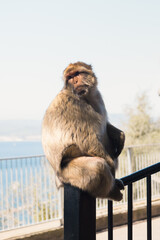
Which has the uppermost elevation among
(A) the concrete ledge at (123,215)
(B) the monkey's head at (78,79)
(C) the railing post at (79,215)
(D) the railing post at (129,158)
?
(B) the monkey's head at (78,79)

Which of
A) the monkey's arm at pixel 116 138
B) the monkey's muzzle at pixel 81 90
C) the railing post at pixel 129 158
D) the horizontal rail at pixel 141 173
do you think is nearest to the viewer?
the horizontal rail at pixel 141 173

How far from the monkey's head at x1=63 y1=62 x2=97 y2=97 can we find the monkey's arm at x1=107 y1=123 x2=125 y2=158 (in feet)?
1.29

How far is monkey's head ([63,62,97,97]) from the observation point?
2.62 meters

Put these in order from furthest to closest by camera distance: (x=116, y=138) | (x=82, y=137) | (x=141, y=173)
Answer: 1. (x=116, y=138)
2. (x=82, y=137)
3. (x=141, y=173)

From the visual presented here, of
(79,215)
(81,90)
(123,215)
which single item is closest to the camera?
(79,215)

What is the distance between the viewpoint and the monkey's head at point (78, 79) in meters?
2.62

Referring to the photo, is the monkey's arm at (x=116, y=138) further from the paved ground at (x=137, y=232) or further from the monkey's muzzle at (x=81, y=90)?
the paved ground at (x=137, y=232)

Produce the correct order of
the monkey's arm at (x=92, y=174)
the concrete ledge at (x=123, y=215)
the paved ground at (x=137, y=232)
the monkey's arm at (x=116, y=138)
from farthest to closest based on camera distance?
the concrete ledge at (x=123, y=215), the paved ground at (x=137, y=232), the monkey's arm at (x=116, y=138), the monkey's arm at (x=92, y=174)

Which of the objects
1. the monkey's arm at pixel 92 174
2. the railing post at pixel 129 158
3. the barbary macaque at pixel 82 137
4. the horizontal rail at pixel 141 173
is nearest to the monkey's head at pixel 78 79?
the barbary macaque at pixel 82 137

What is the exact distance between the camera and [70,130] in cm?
234

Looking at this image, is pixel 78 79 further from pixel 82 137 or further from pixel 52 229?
pixel 52 229

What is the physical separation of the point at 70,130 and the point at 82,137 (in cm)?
13

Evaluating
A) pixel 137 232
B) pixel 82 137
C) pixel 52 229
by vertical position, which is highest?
pixel 82 137

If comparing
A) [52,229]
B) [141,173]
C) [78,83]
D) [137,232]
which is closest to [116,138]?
[78,83]
